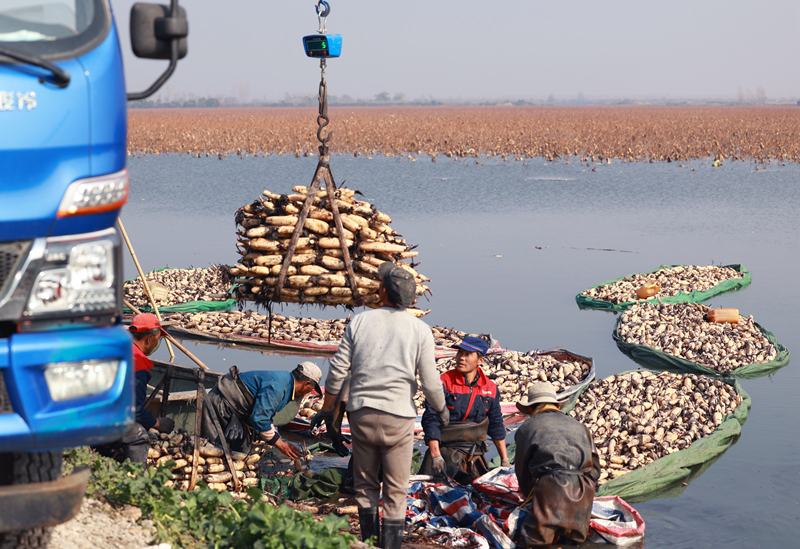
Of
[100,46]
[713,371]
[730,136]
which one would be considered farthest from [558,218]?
[730,136]

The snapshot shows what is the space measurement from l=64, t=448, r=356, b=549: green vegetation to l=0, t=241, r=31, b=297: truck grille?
1.88 metres

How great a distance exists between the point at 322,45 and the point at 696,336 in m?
8.34

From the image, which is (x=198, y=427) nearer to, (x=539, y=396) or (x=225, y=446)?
(x=225, y=446)

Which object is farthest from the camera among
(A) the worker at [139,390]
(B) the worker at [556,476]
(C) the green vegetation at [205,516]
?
(A) the worker at [139,390]

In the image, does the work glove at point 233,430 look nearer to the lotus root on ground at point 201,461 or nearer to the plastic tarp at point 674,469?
the lotus root on ground at point 201,461

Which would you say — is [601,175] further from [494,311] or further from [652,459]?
[652,459]

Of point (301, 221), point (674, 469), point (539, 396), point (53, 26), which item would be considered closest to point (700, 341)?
point (674, 469)

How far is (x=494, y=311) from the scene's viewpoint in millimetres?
15992

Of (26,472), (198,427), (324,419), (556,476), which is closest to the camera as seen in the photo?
(26,472)

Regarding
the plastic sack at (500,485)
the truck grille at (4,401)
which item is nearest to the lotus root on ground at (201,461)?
the plastic sack at (500,485)

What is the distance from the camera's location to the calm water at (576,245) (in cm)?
841

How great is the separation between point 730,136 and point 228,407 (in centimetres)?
5702

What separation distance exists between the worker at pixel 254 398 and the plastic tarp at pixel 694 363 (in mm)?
6781

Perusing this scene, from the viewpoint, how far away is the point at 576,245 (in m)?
23.7
